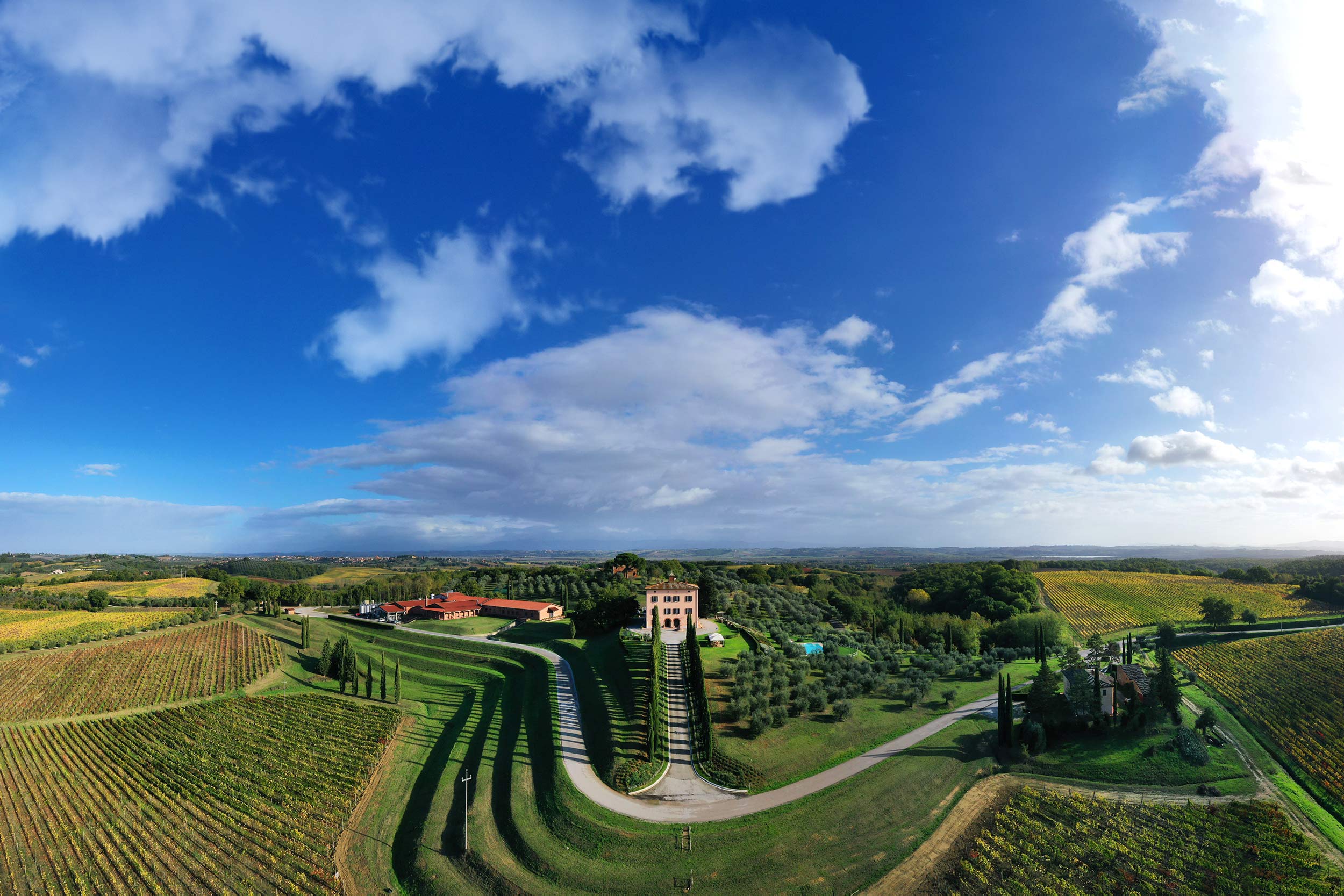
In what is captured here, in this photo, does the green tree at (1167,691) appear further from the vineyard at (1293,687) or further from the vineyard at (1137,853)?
the vineyard at (1137,853)

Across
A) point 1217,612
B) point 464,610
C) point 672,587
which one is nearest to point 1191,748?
point 672,587

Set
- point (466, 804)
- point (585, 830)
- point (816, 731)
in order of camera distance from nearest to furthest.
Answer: point (585, 830) < point (466, 804) < point (816, 731)

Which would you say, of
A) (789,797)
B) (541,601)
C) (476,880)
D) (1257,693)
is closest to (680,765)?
(789,797)

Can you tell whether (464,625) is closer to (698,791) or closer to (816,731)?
(698,791)

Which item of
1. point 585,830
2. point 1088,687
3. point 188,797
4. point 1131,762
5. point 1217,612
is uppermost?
point 1217,612

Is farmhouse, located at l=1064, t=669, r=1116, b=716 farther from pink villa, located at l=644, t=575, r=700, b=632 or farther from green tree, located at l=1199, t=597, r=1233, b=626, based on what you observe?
green tree, located at l=1199, t=597, r=1233, b=626

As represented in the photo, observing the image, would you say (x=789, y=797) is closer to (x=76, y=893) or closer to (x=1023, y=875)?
(x=1023, y=875)

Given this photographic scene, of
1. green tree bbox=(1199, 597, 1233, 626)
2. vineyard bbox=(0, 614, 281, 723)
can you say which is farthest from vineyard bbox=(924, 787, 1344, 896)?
vineyard bbox=(0, 614, 281, 723)
